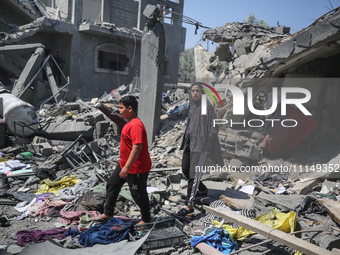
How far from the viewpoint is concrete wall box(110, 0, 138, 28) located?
1753 cm

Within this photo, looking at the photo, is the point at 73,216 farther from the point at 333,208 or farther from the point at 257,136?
the point at 257,136

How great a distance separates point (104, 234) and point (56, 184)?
251 centimetres

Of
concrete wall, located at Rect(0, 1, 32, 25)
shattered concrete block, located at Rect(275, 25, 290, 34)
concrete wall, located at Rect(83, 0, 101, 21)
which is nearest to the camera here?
shattered concrete block, located at Rect(275, 25, 290, 34)

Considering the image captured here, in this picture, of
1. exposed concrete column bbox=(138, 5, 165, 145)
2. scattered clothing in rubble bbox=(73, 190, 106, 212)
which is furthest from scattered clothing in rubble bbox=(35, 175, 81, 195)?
exposed concrete column bbox=(138, 5, 165, 145)

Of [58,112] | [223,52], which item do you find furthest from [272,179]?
[58,112]

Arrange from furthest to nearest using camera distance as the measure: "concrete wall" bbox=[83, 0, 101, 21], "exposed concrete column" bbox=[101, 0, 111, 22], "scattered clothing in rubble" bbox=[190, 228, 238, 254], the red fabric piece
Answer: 1. "concrete wall" bbox=[83, 0, 101, 21]
2. "exposed concrete column" bbox=[101, 0, 111, 22]
3. the red fabric piece
4. "scattered clothing in rubble" bbox=[190, 228, 238, 254]

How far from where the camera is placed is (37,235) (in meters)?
3.83

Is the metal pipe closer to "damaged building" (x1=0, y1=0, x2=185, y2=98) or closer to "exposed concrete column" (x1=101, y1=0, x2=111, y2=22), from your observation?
"damaged building" (x1=0, y1=0, x2=185, y2=98)

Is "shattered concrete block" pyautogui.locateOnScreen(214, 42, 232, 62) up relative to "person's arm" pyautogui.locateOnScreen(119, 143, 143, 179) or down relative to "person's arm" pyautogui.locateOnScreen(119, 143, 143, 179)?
up

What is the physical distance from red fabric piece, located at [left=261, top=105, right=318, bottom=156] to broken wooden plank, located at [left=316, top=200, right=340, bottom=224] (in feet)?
9.99

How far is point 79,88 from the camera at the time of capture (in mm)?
15539

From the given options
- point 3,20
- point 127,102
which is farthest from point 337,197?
point 3,20

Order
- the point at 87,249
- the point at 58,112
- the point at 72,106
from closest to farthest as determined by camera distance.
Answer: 1. the point at 87,249
2. the point at 58,112
3. the point at 72,106

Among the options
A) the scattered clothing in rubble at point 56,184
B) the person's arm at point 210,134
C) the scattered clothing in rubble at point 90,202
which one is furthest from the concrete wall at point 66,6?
the person's arm at point 210,134
